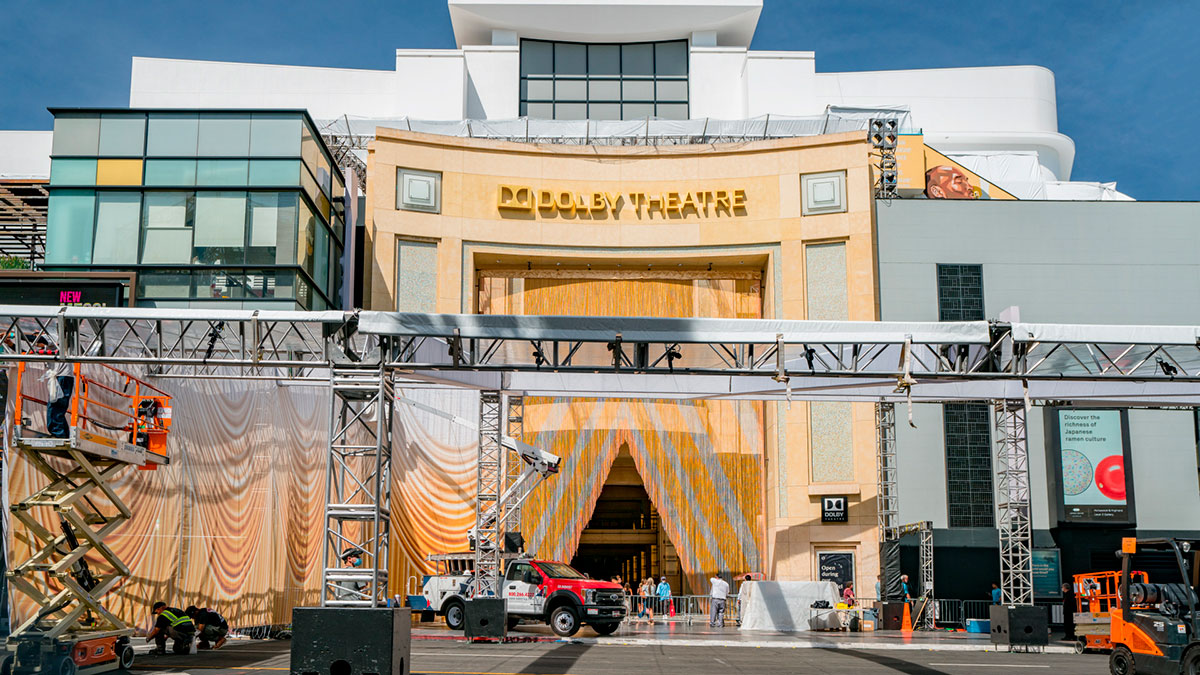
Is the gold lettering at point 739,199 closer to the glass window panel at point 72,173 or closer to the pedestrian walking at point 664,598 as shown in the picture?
the pedestrian walking at point 664,598

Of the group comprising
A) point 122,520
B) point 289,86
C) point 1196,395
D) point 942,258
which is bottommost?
point 122,520

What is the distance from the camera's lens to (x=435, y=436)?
39.6 m

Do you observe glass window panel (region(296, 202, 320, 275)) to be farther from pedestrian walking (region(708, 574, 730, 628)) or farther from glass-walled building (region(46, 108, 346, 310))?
pedestrian walking (region(708, 574, 730, 628))

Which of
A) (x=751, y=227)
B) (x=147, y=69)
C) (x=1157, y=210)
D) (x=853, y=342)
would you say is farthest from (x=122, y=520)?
(x=147, y=69)

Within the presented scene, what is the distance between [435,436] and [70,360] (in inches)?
777

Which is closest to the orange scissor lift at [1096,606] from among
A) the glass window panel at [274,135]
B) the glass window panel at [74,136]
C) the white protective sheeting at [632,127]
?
the white protective sheeting at [632,127]

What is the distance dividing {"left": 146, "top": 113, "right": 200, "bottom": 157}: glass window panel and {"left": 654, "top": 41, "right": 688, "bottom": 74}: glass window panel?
86.3 ft

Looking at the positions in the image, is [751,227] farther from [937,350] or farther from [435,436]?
[937,350]

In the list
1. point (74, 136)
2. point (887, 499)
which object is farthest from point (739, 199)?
point (74, 136)

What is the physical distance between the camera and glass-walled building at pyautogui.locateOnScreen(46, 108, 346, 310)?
32.9 m

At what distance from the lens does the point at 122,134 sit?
3388 centimetres

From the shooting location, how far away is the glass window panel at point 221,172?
111ft

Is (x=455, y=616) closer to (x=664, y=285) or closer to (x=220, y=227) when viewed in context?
(x=220, y=227)

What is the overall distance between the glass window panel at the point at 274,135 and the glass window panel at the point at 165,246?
3410 millimetres
